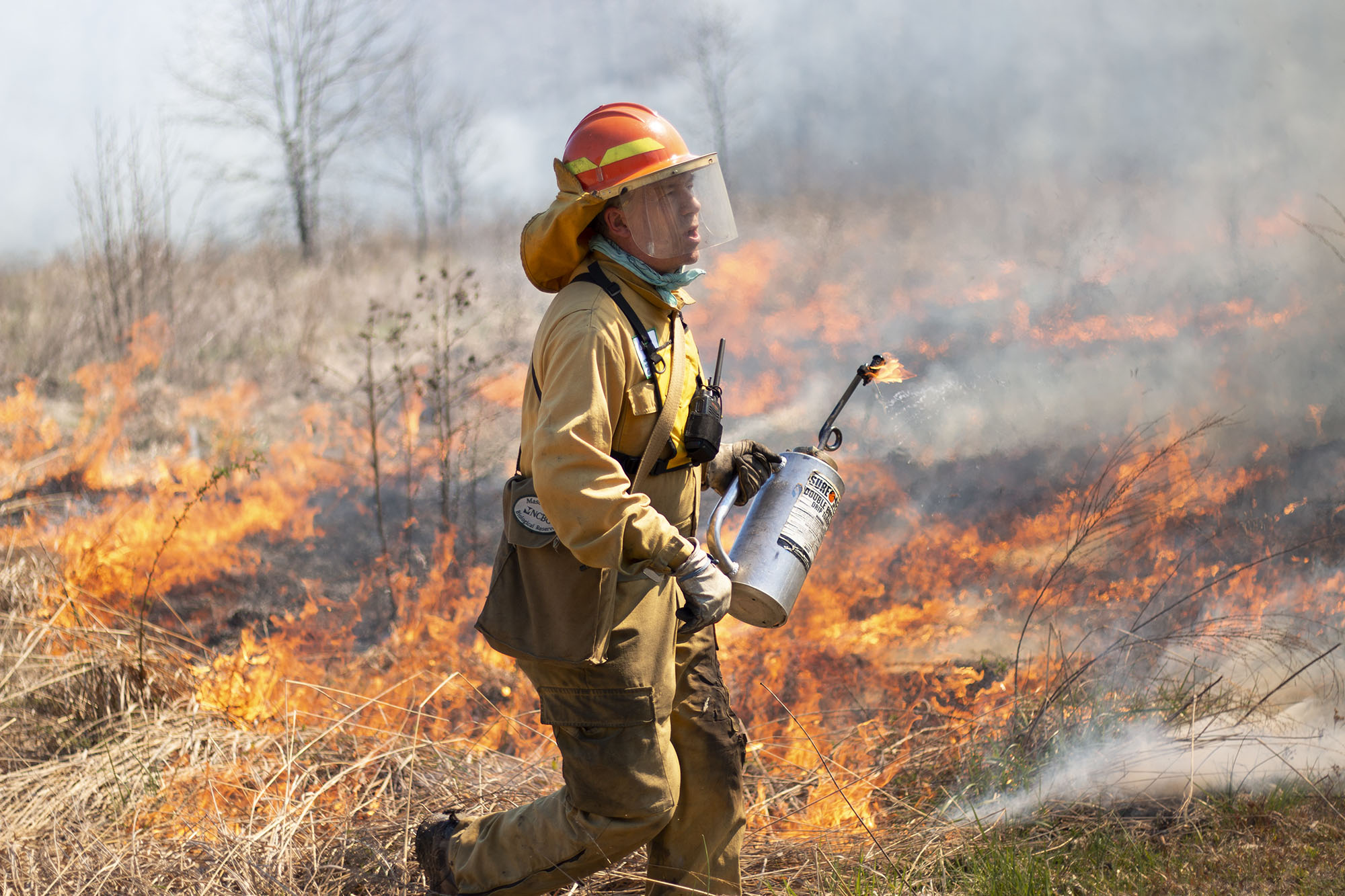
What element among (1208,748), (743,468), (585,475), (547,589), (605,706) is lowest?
(1208,748)

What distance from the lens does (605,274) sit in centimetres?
235

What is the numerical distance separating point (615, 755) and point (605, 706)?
0.38ft

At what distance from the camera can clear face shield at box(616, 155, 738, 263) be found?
7.88ft

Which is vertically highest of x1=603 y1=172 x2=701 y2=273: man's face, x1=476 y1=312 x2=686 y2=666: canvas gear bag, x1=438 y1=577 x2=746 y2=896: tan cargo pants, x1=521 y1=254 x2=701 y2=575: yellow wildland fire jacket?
x1=603 y1=172 x2=701 y2=273: man's face

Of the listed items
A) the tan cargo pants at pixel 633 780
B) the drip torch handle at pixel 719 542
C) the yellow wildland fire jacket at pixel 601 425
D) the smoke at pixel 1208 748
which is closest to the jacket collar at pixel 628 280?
the yellow wildland fire jacket at pixel 601 425

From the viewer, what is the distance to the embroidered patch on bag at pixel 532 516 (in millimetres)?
2332

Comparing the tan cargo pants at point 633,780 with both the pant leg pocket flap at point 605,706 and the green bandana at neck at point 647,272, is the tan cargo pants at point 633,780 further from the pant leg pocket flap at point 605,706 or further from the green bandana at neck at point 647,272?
the green bandana at neck at point 647,272

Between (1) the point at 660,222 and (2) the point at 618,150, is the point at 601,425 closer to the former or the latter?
(1) the point at 660,222

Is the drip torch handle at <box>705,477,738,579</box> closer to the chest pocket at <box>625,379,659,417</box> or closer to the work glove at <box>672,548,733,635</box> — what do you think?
the work glove at <box>672,548,733,635</box>

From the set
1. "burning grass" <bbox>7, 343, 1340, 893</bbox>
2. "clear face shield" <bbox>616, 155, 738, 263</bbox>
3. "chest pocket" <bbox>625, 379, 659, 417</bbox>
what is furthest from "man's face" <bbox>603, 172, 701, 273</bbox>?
"burning grass" <bbox>7, 343, 1340, 893</bbox>

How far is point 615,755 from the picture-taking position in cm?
231

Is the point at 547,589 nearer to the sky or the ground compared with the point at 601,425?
nearer to the ground

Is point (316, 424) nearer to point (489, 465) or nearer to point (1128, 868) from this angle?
point (489, 465)

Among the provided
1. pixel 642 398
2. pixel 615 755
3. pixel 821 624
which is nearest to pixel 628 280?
pixel 642 398
